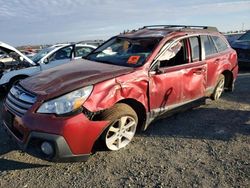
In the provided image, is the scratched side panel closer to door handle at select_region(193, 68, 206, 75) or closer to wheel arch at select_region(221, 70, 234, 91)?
door handle at select_region(193, 68, 206, 75)

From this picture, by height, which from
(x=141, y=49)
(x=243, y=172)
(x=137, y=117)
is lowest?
(x=243, y=172)

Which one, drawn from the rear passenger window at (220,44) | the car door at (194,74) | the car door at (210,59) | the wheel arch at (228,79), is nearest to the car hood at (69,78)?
the car door at (194,74)

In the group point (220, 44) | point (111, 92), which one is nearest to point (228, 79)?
point (220, 44)

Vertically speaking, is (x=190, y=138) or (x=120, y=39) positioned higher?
(x=120, y=39)

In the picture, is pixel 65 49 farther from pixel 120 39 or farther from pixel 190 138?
pixel 190 138

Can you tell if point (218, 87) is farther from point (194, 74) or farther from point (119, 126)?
point (119, 126)

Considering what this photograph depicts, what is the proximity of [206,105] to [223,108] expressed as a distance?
357 millimetres

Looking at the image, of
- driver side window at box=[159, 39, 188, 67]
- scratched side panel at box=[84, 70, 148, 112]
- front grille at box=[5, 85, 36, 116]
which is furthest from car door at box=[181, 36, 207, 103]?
front grille at box=[5, 85, 36, 116]

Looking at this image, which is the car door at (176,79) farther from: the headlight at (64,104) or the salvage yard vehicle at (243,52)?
the salvage yard vehicle at (243,52)

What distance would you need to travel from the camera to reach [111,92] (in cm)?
407

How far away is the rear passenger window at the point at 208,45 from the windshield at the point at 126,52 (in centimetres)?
130

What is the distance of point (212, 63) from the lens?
605cm

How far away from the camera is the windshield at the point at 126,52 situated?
482 cm


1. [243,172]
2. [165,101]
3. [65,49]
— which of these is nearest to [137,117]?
[165,101]
